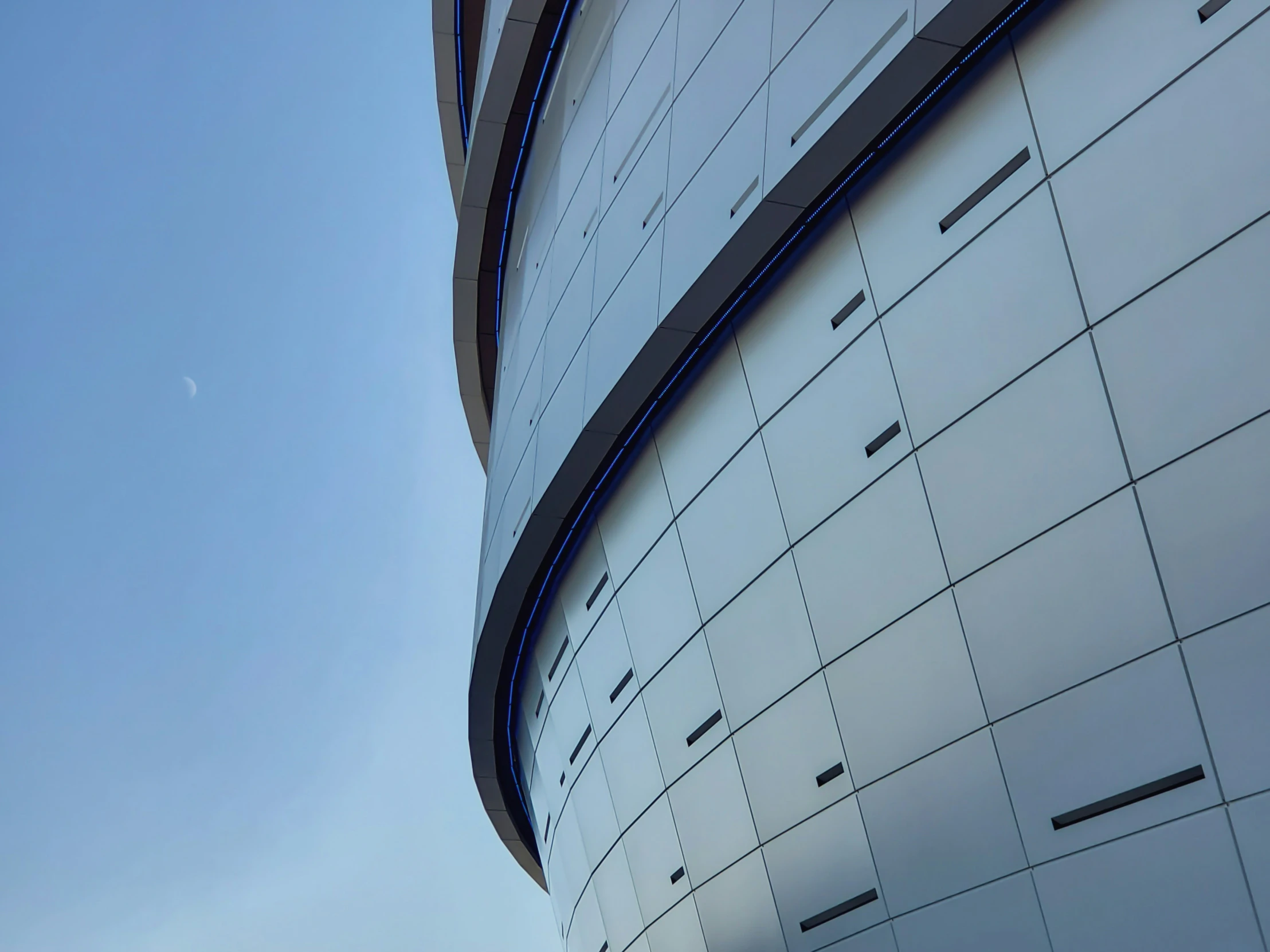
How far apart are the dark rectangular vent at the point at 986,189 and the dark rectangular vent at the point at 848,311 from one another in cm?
109

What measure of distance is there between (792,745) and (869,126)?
630 centimetres

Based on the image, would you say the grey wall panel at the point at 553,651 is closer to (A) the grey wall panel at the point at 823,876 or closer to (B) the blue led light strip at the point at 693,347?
Answer: (B) the blue led light strip at the point at 693,347

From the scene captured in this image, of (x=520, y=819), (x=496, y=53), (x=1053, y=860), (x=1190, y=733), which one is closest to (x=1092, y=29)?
(x=1190, y=733)

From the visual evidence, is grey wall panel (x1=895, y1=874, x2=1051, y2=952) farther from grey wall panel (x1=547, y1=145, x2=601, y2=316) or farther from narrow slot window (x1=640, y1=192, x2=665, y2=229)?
grey wall panel (x1=547, y1=145, x2=601, y2=316)

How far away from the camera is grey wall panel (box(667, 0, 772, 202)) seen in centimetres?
1286

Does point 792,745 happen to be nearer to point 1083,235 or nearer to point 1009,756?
point 1009,756

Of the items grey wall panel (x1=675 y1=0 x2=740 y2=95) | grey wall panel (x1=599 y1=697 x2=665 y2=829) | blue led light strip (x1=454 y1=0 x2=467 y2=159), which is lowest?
grey wall panel (x1=599 y1=697 x2=665 y2=829)

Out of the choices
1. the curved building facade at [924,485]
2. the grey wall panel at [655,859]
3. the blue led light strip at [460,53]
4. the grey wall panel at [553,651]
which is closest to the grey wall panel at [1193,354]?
the curved building facade at [924,485]

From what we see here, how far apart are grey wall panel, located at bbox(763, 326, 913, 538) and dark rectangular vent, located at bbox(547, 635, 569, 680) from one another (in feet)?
19.4

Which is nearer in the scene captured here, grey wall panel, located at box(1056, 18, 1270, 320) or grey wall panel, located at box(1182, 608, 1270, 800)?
grey wall panel, located at box(1182, 608, 1270, 800)

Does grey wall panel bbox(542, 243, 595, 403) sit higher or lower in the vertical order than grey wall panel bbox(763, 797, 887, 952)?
higher

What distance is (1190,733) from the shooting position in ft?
26.3

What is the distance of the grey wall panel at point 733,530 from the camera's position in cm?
1180

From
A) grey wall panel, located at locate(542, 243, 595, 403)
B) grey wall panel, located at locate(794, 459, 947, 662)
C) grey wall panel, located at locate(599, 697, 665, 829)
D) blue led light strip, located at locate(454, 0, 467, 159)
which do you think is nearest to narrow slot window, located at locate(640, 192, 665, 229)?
grey wall panel, located at locate(542, 243, 595, 403)
